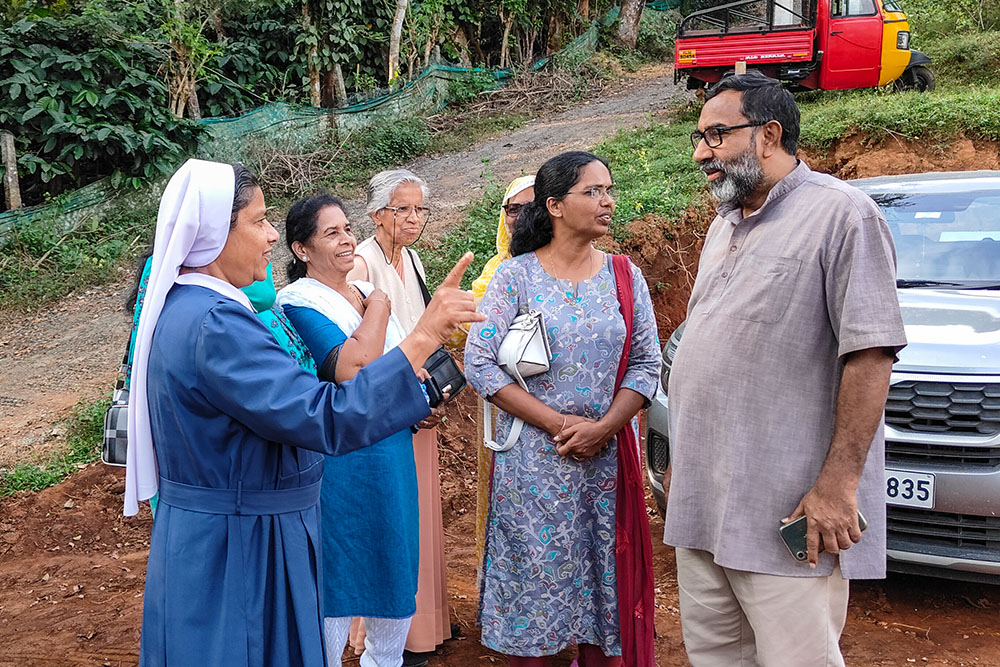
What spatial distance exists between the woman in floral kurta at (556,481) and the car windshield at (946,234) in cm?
188

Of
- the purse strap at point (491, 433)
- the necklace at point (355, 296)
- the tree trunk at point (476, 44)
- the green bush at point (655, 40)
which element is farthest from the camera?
the green bush at point (655, 40)

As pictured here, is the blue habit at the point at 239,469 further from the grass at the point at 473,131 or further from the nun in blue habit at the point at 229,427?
the grass at the point at 473,131

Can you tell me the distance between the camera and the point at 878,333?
2162 millimetres

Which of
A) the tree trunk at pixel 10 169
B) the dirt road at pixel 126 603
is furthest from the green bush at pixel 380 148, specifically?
the dirt road at pixel 126 603

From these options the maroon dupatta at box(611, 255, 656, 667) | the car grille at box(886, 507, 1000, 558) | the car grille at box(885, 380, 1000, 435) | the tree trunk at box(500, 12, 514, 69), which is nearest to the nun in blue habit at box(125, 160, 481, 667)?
the maroon dupatta at box(611, 255, 656, 667)

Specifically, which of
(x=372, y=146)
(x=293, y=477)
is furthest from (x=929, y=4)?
(x=293, y=477)

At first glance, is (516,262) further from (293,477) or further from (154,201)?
(154,201)

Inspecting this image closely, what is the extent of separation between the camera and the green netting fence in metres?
10.4

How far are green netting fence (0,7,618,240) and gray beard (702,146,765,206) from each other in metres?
9.47

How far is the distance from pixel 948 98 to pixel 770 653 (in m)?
10.6

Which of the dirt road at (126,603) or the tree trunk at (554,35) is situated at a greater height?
the tree trunk at (554,35)

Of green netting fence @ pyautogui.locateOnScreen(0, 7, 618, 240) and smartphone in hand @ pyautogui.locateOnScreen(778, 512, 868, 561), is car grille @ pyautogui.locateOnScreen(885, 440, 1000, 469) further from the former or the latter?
green netting fence @ pyautogui.locateOnScreen(0, 7, 618, 240)

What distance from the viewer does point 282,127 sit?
1280 cm

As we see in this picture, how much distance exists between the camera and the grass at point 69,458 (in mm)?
5688
